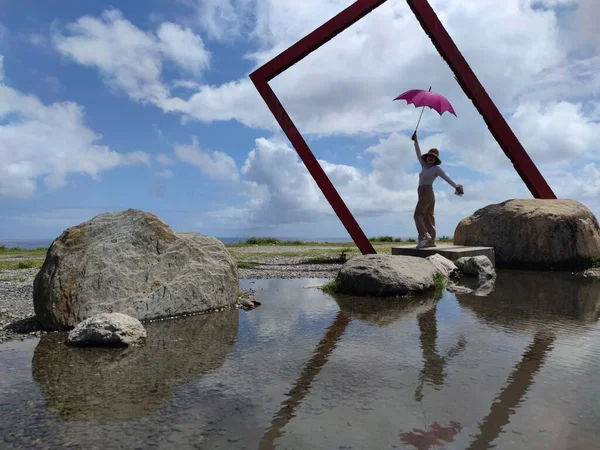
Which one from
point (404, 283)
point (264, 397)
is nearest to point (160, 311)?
point (264, 397)

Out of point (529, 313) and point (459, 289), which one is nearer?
point (529, 313)

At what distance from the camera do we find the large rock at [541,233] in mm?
12523

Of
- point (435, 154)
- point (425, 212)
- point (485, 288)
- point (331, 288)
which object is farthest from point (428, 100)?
point (331, 288)

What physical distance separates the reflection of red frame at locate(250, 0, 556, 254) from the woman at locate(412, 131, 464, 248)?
1616mm

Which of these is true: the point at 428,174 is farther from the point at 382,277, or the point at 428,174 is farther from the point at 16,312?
the point at 16,312

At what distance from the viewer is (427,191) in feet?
38.4

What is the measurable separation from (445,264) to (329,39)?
6957mm

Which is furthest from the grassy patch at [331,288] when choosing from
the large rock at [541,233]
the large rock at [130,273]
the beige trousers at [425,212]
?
the large rock at [541,233]

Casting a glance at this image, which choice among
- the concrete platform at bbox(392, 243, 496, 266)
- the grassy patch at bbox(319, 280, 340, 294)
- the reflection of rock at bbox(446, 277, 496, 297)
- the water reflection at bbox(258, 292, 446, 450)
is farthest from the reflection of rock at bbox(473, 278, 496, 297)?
the grassy patch at bbox(319, 280, 340, 294)

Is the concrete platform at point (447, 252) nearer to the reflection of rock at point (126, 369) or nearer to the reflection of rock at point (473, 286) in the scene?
the reflection of rock at point (473, 286)

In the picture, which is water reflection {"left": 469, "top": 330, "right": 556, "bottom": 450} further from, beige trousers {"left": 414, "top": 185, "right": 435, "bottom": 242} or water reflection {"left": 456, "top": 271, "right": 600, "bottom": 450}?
beige trousers {"left": 414, "top": 185, "right": 435, "bottom": 242}

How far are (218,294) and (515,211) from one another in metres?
9.58

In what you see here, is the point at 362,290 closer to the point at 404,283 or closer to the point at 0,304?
the point at 404,283

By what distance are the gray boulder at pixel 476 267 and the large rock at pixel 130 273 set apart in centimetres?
609
